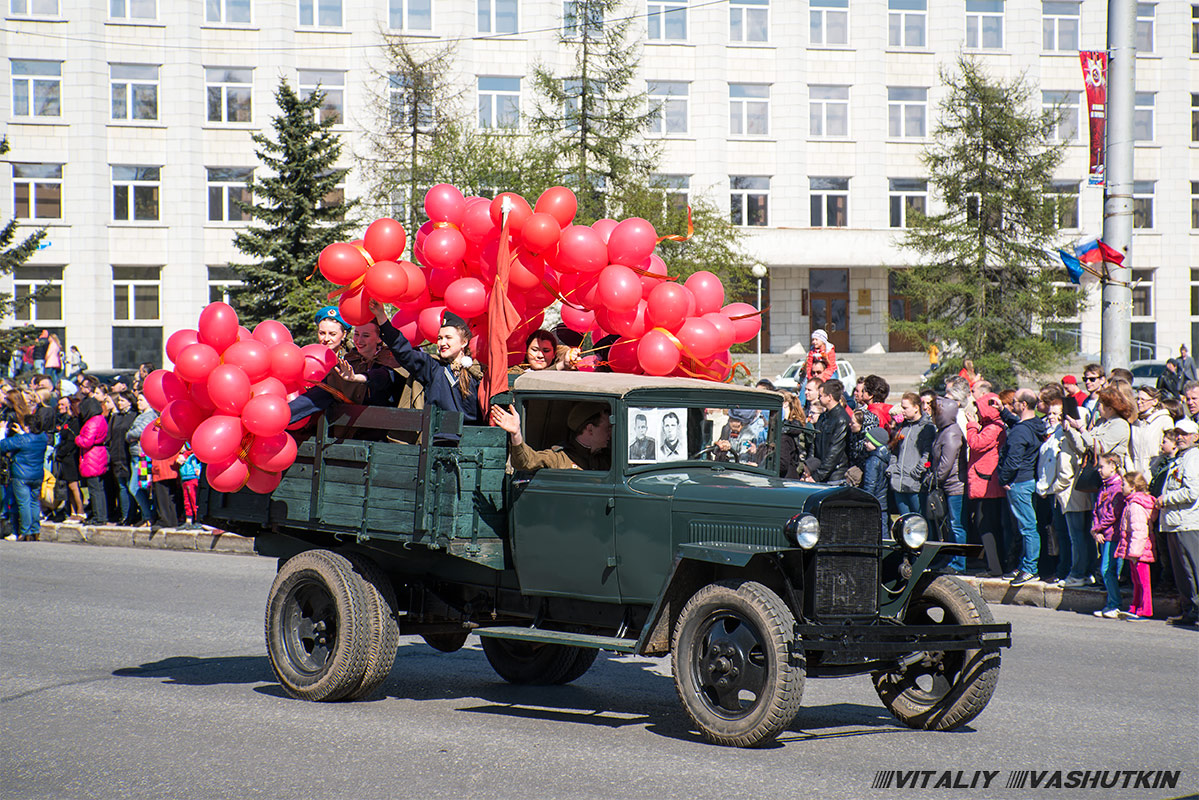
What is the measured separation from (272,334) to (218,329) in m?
0.37

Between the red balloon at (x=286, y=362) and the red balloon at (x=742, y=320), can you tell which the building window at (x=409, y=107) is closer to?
the red balloon at (x=742, y=320)

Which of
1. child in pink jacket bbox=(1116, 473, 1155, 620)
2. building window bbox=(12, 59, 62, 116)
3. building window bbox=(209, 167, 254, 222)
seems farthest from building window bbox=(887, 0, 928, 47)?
child in pink jacket bbox=(1116, 473, 1155, 620)

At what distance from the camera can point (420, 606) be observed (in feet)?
26.2

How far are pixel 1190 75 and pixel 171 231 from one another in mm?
38001

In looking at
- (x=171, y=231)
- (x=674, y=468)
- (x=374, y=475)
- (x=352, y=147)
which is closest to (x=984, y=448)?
(x=674, y=468)

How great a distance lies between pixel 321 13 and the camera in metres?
44.8

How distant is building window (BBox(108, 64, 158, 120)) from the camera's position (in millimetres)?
44438

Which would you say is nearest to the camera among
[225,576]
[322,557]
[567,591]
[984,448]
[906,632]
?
[906,632]

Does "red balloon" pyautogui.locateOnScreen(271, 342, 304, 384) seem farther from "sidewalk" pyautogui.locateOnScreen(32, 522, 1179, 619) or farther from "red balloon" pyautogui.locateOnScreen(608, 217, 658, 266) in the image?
"sidewalk" pyautogui.locateOnScreen(32, 522, 1179, 619)

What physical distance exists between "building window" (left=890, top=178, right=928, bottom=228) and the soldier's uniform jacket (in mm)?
42124

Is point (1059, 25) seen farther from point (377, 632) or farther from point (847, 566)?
point (377, 632)

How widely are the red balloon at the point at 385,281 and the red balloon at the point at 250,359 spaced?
82 cm

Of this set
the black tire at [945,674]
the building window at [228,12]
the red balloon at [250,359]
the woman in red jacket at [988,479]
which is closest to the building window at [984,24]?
the building window at [228,12]

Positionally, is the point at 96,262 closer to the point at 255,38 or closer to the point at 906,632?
the point at 255,38
